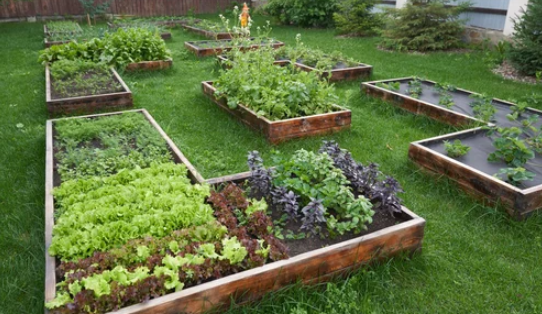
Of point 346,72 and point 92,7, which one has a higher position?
point 92,7

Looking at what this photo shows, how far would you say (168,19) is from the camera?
16625mm

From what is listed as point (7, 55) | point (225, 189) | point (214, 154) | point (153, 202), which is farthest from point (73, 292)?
point (7, 55)

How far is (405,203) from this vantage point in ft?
12.6

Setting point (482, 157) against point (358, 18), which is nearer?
point (482, 157)

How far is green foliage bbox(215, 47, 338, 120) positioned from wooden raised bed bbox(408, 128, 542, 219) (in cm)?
142

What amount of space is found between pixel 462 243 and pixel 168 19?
15.4 m

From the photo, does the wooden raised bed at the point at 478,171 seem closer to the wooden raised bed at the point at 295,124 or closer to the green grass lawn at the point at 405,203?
the green grass lawn at the point at 405,203

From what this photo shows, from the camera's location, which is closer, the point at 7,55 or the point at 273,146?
the point at 273,146

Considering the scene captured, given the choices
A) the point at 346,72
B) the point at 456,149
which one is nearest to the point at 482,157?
the point at 456,149

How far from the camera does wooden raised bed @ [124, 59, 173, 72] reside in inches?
321

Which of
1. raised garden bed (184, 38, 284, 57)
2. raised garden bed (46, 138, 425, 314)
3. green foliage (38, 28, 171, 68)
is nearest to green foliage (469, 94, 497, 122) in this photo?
raised garden bed (46, 138, 425, 314)

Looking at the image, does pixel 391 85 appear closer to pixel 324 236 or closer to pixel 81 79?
pixel 324 236

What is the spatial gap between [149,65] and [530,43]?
687cm

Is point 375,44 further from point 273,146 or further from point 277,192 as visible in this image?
point 277,192
